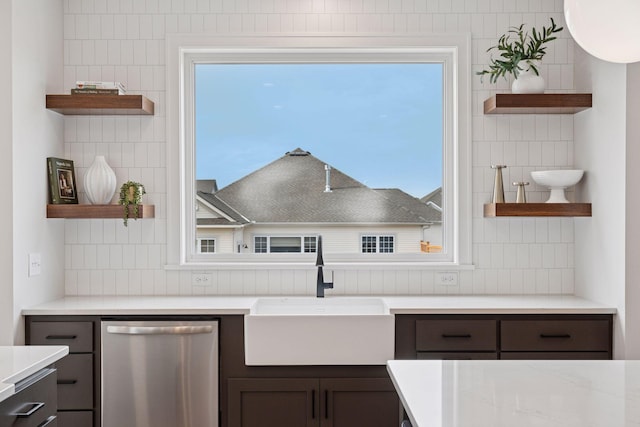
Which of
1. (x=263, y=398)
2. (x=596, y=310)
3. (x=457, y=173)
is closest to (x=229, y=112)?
(x=457, y=173)

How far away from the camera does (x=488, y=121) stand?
3.51 meters

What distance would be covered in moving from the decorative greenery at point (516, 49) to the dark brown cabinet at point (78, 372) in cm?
248

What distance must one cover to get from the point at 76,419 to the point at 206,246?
3.89ft

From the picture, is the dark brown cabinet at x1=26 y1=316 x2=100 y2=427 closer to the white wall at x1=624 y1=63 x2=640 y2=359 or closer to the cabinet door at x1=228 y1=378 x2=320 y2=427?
the cabinet door at x1=228 y1=378 x2=320 y2=427

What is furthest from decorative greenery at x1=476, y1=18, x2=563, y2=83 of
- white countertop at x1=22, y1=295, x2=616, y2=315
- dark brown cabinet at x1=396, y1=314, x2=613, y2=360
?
dark brown cabinet at x1=396, y1=314, x2=613, y2=360

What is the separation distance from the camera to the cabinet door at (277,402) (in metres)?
2.91

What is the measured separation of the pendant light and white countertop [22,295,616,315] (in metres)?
1.79

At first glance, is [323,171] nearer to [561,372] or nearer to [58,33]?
[58,33]

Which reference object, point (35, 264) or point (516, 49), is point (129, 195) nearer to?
point (35, 264)

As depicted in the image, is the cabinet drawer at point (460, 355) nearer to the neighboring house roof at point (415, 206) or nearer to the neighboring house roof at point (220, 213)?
the neighboring house roof at point (415, 206)

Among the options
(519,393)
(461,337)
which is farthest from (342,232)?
(519,393)

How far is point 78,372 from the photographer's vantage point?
2947mm

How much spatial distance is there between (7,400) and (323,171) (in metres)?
2.35

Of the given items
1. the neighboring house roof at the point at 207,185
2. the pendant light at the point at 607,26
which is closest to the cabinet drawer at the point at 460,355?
the neighboring house roof at the point at 207,185
